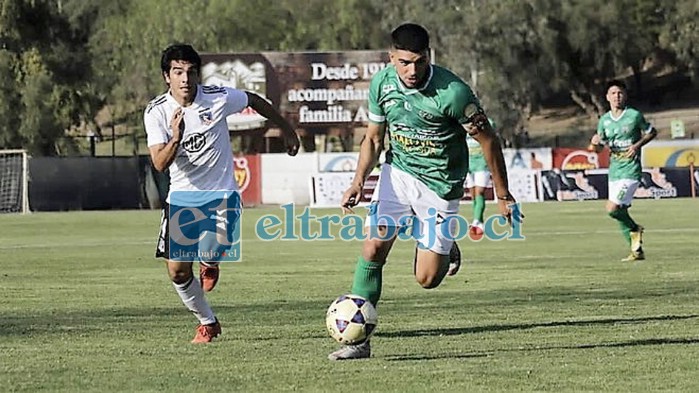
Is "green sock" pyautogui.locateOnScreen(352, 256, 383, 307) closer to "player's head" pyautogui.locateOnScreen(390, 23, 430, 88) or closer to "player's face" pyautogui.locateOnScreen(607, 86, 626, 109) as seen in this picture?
"player's head" pyautogui.locateOnScreen(390, 23, 430, 88)

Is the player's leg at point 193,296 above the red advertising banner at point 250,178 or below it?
below

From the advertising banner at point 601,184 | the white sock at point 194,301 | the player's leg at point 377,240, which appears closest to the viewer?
the player's leg at point 377,240

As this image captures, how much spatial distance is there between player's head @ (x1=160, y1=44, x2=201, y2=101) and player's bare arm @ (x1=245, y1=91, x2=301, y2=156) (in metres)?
0.68

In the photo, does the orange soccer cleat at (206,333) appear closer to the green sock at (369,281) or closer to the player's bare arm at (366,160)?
the green sock at (369,281)

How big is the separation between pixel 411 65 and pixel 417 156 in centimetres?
80

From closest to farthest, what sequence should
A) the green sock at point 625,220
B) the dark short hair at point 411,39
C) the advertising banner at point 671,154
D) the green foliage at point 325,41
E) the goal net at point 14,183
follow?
1. the dark short hair at point 411,39
2. the green sock at point 625,220
3. the goal net at point 14,183
4. the advertising banner at point 671,154
5. the green foliage at point 325,41

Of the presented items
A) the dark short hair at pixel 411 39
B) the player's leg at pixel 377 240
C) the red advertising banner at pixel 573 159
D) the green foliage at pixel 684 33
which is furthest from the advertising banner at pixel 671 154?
the dark short hair at pixel 411 39

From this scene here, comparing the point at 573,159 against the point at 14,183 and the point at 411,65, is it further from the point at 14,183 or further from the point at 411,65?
the point at 411,65

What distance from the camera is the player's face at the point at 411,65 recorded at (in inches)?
334

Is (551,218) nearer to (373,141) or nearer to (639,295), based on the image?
(639,295)

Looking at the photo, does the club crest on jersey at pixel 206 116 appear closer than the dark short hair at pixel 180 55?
No

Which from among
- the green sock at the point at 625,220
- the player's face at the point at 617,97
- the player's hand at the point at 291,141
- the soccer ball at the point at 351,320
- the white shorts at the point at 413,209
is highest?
the player's face at the point at 617,97

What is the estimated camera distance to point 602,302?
1234cm

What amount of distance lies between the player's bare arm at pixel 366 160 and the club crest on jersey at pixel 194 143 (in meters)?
1.28
